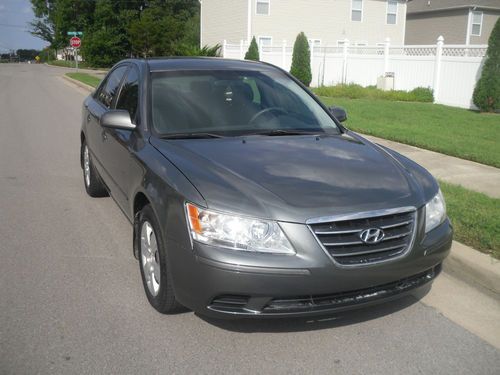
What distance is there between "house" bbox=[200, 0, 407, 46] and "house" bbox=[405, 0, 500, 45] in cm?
345

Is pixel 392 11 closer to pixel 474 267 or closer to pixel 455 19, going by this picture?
pixel 455 19

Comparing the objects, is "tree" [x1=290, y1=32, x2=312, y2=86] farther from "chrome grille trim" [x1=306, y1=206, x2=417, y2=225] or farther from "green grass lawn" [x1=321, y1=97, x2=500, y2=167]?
"chrome grille trim" [x1=306, y1=206, x2=417, y2=225]

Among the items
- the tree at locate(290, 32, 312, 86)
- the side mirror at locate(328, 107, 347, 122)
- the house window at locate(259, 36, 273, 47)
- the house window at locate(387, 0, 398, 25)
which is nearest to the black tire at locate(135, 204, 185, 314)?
the side mirror at locate(328, 107, 347, 122)

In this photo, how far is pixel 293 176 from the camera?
3494 mm

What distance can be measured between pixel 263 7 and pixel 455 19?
522 inches

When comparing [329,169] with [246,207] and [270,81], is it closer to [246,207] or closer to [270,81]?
[246,207]

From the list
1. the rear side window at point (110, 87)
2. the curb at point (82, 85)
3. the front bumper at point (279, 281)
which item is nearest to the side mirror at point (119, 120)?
the rear side window at point (110, 87)

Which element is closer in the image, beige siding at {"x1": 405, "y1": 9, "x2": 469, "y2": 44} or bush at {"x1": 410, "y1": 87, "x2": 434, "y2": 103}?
bush at {"x1": 410, "y1": 87, "x2": 434, "y2": 103}

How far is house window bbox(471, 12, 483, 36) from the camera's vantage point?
34.5 metres

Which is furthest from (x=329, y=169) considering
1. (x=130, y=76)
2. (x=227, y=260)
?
(x=130, y=76)

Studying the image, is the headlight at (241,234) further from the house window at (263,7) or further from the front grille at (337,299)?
the house window at (263,7)

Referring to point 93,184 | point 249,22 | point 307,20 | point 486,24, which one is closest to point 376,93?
point 249,22

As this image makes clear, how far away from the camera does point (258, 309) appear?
3113 millimetres

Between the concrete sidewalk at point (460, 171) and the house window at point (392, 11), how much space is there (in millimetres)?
27167
